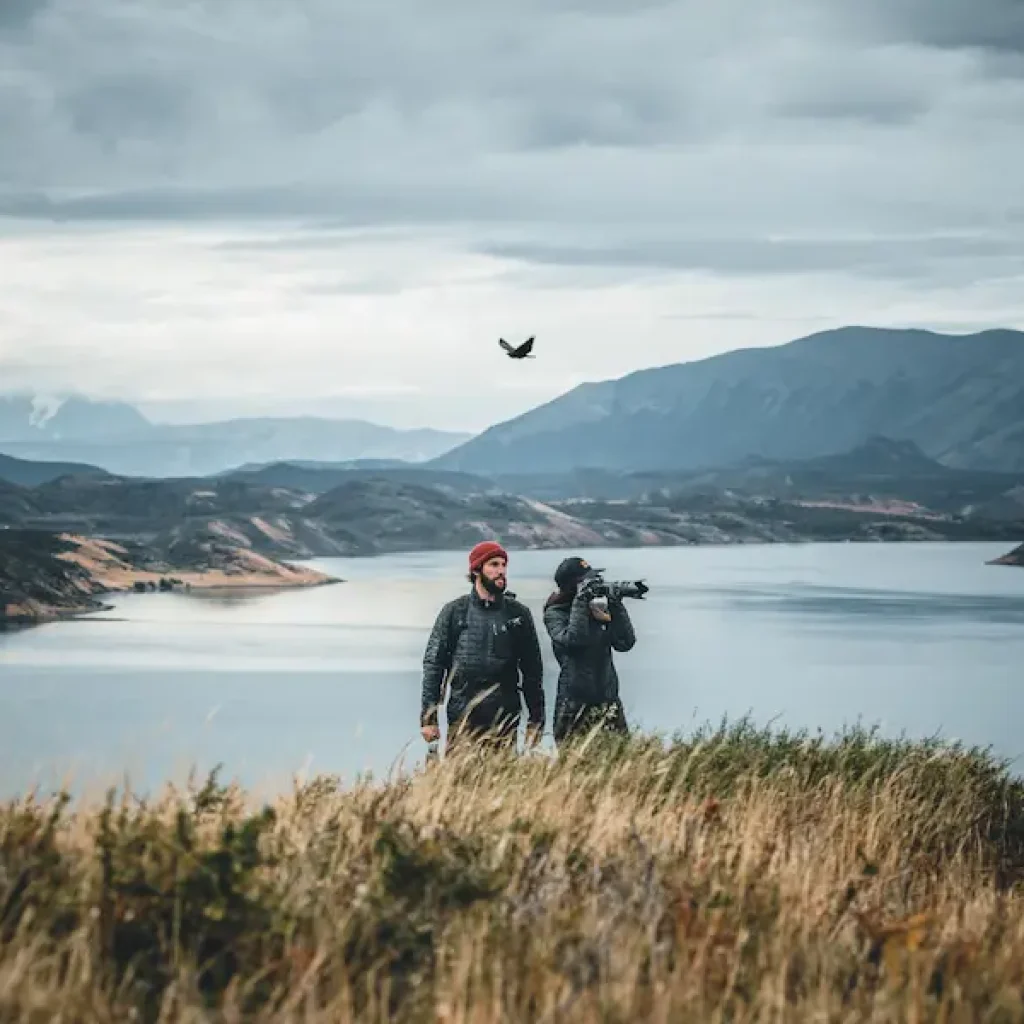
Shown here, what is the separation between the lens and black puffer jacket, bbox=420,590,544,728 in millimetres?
13914

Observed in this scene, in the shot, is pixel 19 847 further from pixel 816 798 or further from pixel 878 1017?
pixel 816 798

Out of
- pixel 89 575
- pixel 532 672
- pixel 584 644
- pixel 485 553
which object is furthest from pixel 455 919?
pixel 89 575

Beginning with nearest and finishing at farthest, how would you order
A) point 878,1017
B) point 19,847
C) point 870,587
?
point 878,1017 < point 19,847 < point 870,587

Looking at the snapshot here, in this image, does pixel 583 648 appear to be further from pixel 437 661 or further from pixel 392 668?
pixel 392 668

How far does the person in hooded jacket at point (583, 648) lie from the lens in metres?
14.2

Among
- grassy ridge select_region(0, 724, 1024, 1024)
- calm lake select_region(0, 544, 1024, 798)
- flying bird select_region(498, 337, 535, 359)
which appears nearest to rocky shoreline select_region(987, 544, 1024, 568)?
calm lake select_region(0, 544, 1024, 798)

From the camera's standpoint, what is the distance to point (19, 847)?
27.3ft

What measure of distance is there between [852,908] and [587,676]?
5239 millimetres

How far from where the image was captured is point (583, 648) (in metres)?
14.4

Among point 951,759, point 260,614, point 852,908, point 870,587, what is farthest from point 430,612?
point 852,908

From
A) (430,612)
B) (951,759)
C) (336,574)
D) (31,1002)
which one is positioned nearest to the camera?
(31,1002)

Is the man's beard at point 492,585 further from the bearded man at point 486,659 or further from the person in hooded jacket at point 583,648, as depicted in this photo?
the person in hooded jacket at point 583,648

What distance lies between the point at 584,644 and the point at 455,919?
6.49 m

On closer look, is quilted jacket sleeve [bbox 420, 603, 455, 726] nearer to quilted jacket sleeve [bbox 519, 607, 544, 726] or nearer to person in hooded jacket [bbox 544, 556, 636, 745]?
quilted jacket sleeve [bbox 519, 607, 544, 726]
